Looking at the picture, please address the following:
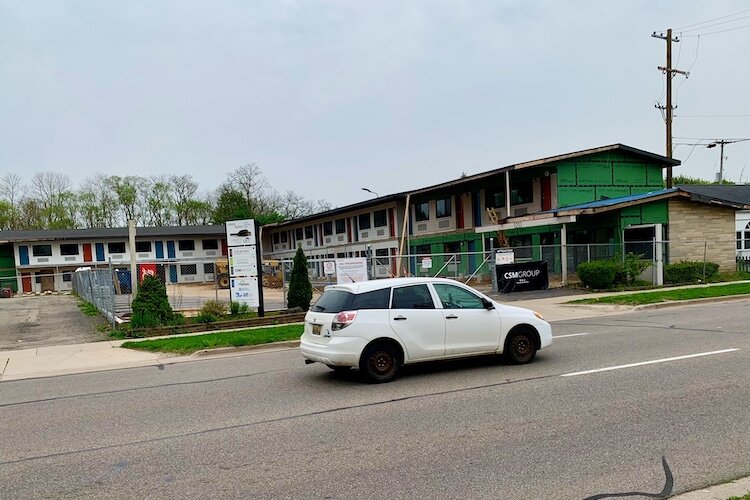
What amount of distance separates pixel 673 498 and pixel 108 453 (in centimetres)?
501

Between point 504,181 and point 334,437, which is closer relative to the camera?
→ point 334,437

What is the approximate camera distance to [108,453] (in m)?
5.74

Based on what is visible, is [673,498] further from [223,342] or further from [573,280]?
[573,280]

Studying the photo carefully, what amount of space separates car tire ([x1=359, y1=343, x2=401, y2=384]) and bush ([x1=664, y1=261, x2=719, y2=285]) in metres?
20.3

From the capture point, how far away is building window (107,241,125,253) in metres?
60.3

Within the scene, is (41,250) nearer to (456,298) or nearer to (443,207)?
(443,207)

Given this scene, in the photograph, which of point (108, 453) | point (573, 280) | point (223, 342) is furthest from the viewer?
point (573, 280)

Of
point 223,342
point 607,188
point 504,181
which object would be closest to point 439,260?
point 504,181

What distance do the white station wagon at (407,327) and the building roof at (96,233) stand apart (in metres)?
56.1

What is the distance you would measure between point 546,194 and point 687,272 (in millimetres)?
7991

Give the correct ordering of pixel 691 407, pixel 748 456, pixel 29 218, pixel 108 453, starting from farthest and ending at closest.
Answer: pixel 29 218
pixel 691 407
pixel 108 453
pixel 748 456

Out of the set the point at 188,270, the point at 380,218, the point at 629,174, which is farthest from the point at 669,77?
the point at 188,270

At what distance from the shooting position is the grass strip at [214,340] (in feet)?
42.5

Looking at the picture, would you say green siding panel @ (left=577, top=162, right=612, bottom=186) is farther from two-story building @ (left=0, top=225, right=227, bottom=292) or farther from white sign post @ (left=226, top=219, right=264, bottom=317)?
two-story building @ (left=0, top=225, right=227, bottom=292)
